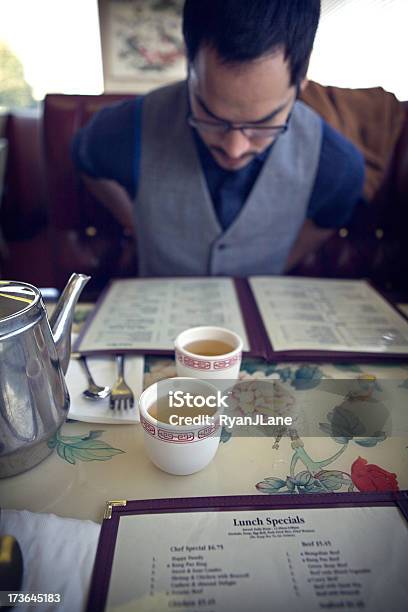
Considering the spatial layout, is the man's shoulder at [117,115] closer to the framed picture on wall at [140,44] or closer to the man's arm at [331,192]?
the framed picture on wall at [140,44]

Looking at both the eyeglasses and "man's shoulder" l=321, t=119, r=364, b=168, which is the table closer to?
the eyeglasses

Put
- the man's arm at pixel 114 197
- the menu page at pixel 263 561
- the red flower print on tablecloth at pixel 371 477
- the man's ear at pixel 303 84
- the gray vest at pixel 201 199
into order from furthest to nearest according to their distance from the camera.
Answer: the man's arm at pixel 114 197
the gray vest at pixel 201 199
the man's ear at pixel 303 84
the red flower print on tablecloth at pixel 371 477
the menu page at pixel 263 561

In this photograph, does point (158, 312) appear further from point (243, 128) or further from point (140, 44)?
point (140, 44)

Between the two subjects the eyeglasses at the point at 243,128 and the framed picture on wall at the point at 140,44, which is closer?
the eyeglasses at the point at 243,128

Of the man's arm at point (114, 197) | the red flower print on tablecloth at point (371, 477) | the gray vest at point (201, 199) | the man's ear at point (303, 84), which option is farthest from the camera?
the man's arm at point (114, 197)

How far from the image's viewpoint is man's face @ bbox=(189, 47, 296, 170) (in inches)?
24.9

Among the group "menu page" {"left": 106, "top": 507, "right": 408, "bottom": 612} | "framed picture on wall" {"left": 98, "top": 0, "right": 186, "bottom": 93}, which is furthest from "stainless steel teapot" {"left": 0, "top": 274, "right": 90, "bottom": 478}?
"framed picture on wall" {"left": 98, "top": 0, "right": 186, "bottom": 93}

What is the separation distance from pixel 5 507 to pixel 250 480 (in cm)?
23

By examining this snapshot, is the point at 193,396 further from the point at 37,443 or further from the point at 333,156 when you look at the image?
the point at 333,156

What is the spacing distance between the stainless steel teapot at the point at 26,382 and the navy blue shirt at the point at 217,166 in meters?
0.58

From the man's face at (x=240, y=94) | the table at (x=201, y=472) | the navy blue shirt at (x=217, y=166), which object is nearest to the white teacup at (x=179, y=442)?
the table at (x=201, y=472)

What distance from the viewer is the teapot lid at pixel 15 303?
0.37m

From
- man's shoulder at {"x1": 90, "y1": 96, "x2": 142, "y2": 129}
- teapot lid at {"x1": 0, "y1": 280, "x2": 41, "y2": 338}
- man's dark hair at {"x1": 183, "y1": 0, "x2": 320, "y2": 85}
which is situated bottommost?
teapot lid at {"x1": 0, "y1": 280, "x2": 41, "y2": 338}

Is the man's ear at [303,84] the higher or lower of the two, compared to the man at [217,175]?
higher
